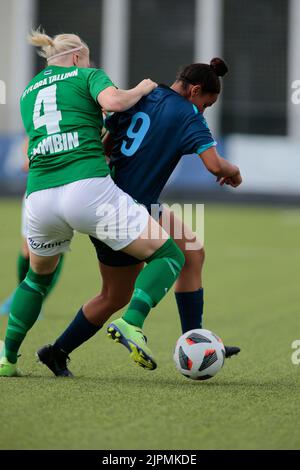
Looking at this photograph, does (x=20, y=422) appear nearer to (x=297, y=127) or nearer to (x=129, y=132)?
(x=129, y=132)

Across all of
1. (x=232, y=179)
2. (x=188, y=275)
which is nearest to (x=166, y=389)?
(x=188, y=275)

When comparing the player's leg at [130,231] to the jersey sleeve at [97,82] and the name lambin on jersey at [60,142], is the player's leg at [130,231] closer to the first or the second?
the name lambin on jersey at [60,142]

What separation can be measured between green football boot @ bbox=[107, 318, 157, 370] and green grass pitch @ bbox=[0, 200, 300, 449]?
0.69ft

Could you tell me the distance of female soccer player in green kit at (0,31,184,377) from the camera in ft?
16.9

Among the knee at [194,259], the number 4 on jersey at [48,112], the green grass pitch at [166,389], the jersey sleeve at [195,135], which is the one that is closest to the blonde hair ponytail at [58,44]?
the number 4 on jersey at [48,112]

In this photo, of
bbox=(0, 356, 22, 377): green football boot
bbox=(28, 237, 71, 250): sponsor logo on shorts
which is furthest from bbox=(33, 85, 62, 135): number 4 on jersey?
bbox=(0, 356, 22, 377): green football boot

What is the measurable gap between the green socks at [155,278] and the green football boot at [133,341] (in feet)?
0.65

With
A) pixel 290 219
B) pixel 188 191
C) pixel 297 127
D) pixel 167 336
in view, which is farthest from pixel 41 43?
pixel 297 127

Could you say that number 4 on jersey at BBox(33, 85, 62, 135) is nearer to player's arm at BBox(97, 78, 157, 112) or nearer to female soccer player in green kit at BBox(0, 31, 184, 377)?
female soccer player in green kit at BBox(0, 31, 184, 377)

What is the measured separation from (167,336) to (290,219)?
40.1ft

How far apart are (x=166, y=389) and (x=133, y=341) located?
0.60 metres

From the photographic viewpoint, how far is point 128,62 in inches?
1085
